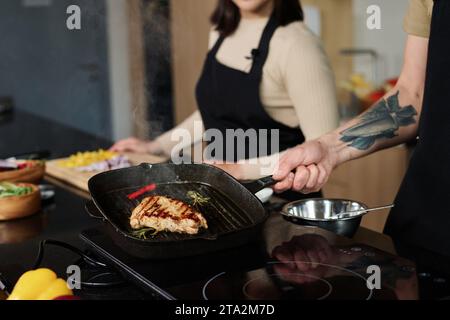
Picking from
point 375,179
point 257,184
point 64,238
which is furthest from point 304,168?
point 375,179

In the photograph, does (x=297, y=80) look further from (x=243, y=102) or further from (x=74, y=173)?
(x=74, y=173)

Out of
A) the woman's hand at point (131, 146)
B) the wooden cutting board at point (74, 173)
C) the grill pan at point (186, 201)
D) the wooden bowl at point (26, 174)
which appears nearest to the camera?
the grill pan at point (186, 201)

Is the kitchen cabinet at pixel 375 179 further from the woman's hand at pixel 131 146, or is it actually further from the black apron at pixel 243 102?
the woman's hand at pixel 131 146

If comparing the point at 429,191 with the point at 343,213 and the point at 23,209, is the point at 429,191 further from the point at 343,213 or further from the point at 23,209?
the point at 23,209

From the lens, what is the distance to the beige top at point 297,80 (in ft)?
6.17

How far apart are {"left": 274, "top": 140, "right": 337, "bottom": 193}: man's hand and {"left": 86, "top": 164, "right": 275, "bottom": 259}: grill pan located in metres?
0.06

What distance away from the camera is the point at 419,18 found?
55.2 inches

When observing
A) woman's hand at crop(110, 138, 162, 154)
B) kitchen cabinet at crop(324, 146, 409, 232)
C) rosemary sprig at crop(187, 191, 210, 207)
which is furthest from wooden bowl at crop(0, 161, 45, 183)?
kitchen cabinet at crop(324, 146, 409, 232)

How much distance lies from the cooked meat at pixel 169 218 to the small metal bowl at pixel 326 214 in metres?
0.20

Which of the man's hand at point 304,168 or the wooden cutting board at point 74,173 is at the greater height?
the man's hand at point 304,168

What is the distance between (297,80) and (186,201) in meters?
0.77

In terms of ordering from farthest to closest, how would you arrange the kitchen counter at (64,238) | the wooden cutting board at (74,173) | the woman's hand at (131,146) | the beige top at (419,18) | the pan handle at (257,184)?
the woman's hand at (131,146) < the wooden cutting board at (74,173) < the beige top at (419,18) < the pan handle at (257,184) < the kitchen counter at (64,238)

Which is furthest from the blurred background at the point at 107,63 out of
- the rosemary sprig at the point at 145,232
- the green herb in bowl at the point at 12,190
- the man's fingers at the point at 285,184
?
the rosemary sprig at the point at 145,232
